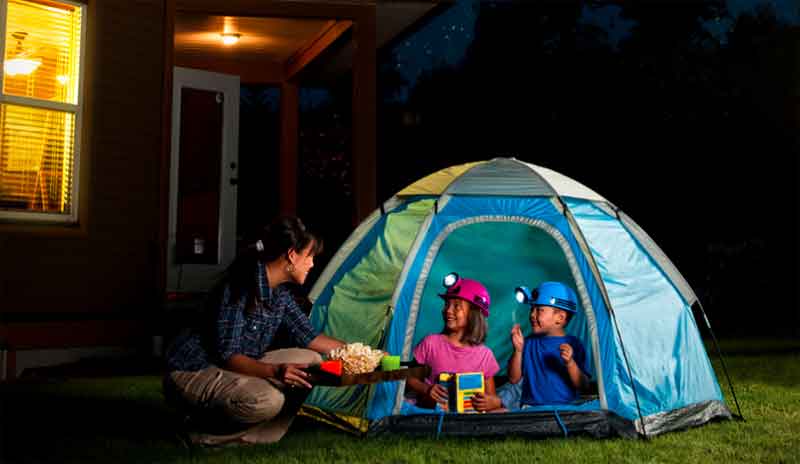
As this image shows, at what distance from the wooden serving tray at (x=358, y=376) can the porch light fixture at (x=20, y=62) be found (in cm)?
409

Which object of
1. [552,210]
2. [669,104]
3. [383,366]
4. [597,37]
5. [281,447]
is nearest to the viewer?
[383,366]

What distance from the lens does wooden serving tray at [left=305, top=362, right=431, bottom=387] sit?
316 cm

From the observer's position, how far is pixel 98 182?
6438mm

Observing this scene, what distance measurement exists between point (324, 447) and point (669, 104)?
44.9 ft

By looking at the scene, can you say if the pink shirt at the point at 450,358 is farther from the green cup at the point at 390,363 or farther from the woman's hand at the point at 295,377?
the woman's hand at the point at 295,377

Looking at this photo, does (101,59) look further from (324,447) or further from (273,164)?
(273,164)

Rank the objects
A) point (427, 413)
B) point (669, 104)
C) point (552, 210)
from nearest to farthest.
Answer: point (427, 413)
point (552, 210)
point (669, 104)

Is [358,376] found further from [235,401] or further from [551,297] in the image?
[551,297]

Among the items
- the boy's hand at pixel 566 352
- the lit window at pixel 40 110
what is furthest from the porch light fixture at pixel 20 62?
the boy's hand at pixel 566 352

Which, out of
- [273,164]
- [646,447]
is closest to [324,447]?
[646,447]

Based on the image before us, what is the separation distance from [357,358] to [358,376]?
0.49 ft

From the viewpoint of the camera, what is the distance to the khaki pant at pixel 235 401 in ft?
11.1

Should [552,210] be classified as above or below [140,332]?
above

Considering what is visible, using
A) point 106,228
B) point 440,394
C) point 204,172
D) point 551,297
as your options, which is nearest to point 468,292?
point 551,297
